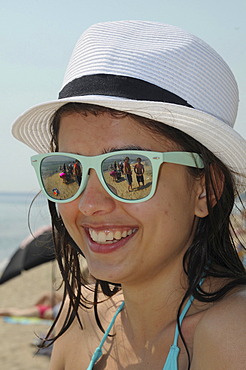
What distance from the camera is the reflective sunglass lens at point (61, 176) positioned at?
2.18 m

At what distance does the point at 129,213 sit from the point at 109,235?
0.42 feet

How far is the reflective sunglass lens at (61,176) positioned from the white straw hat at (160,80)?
23 cm

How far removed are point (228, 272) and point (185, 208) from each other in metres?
0.30

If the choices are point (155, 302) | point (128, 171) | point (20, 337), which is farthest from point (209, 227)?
point (20, 337)

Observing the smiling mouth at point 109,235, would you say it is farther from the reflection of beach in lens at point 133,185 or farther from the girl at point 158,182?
the reflection of beach in lens at point 133,185

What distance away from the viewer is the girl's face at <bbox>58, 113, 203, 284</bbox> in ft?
6.82

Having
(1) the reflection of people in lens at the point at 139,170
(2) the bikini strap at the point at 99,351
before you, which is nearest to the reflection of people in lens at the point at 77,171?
(1) the reflection of people in lens at the point at 139,170

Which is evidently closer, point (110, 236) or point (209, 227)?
point (110, 236)

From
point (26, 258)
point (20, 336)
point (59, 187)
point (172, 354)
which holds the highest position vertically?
point (59, 187)

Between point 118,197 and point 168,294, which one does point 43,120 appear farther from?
point 168,294

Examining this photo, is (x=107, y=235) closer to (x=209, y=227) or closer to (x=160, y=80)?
(x=209, y=227)

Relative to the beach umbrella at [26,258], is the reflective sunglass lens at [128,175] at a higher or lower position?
higher

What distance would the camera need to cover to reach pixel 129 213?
2.06 m

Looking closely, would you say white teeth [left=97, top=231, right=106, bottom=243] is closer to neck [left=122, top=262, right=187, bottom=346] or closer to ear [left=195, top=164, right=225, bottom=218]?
neck [left=122, top=262, right=187, bottom=346]
